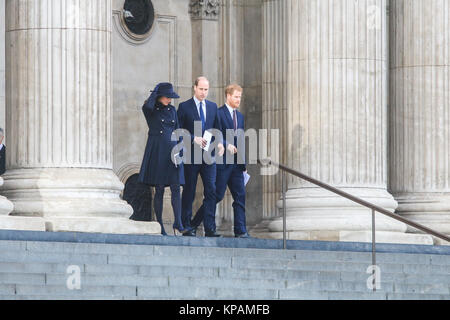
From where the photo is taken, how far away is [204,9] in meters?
29.0

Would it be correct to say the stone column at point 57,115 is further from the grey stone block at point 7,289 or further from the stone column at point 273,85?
the stone column at point 273,85

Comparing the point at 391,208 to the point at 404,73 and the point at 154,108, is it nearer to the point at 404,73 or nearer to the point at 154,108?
the point at 404,73

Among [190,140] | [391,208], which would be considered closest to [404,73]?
[391,208]

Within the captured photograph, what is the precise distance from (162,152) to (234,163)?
1.18m

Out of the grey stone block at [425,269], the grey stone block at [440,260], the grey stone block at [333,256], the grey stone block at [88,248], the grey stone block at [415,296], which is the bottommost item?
the grey stone block at [415,296]

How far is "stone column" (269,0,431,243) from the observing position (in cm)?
2494

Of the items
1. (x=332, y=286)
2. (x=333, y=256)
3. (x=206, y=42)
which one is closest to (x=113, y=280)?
(x=332, y=286)

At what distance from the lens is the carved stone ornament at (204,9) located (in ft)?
95.0

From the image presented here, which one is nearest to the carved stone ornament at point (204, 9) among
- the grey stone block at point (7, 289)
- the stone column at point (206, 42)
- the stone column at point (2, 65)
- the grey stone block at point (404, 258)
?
the stone column at point (206, 42)

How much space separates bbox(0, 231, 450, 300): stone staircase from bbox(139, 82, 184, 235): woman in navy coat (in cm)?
115

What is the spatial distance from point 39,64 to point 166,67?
22.8 feet

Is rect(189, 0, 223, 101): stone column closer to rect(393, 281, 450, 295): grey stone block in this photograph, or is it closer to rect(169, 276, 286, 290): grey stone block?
rect(393, 281, 450, 295): grey stone block

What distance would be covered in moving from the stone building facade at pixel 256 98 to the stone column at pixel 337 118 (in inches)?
0.9
